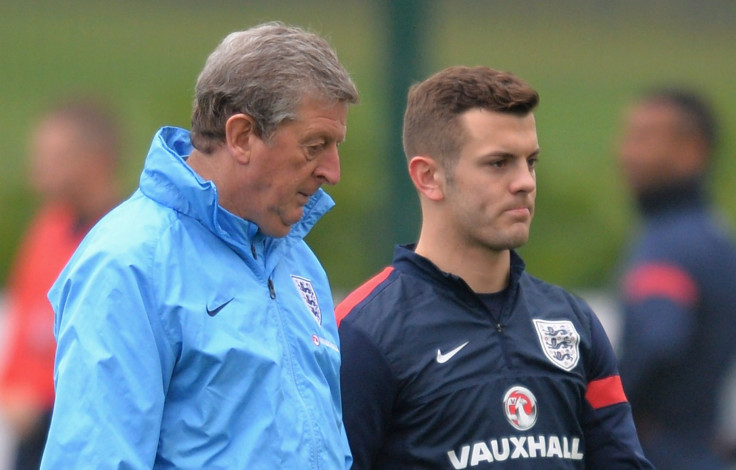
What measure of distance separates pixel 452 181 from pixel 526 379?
0.42m

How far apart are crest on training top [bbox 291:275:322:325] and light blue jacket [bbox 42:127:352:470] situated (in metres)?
0.11

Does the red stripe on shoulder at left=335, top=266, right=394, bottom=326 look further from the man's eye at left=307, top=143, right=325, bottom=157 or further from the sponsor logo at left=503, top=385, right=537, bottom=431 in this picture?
the man's eye at left=307, top=143, right=325, bottom=157

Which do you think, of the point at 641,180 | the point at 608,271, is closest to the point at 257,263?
the point at 641,180

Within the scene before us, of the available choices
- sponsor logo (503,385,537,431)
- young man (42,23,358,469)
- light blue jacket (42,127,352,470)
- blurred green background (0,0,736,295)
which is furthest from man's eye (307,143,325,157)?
blurred green background (0,0,736,295)

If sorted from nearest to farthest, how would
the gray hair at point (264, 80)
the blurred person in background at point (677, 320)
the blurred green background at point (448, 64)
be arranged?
1. the gray hair at point (264, 80)
2. the blurred person in background at point (677, 320)
3. the blurred green background at point (448, 64)

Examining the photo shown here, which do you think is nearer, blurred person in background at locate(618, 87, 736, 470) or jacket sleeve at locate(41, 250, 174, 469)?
jacket sleeve at locate(41, 250, 174, 469)

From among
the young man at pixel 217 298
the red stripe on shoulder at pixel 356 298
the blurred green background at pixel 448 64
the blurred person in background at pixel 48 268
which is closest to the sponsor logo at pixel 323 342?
the young man at pixel 217 298

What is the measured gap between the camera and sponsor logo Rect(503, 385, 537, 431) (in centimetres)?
252

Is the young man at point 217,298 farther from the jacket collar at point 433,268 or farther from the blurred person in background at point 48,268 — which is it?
the blurred person in background at point 48,268

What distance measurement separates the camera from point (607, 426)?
2641 millimetres

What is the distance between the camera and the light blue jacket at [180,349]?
76.5 inches

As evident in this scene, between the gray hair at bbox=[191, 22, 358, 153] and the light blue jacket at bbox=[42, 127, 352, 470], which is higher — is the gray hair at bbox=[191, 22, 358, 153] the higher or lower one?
the higher one

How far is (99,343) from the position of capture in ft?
6.41

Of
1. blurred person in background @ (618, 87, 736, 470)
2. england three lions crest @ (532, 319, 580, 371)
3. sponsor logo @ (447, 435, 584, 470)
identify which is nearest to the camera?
sponsor logo @ (447, 435, 584, 470)
